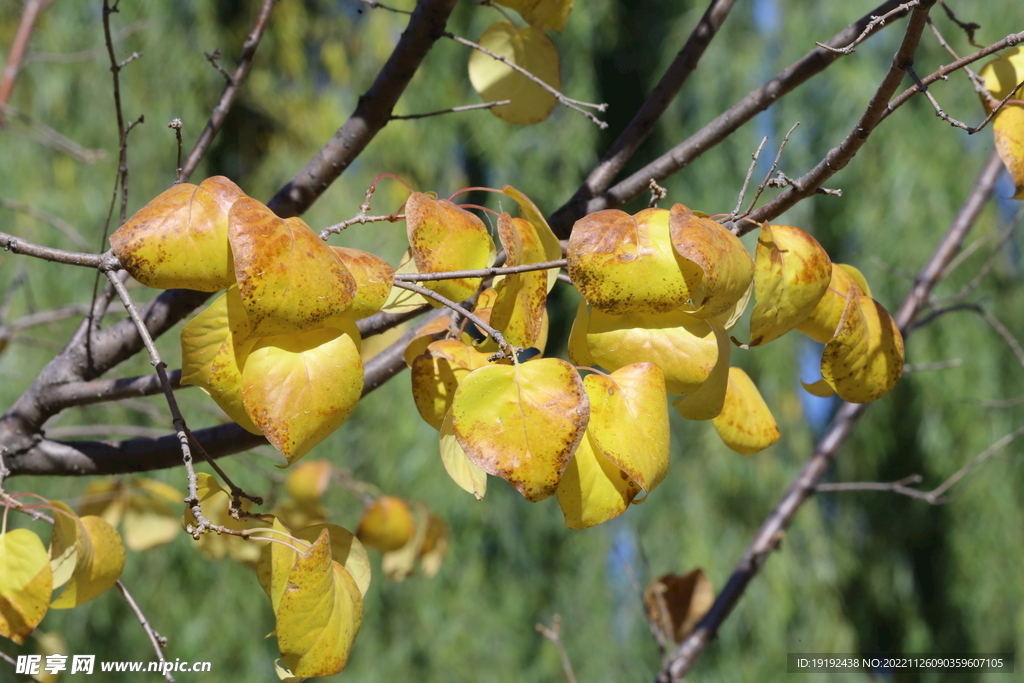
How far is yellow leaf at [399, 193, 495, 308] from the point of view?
342 mm

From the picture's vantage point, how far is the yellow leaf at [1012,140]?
397 mm

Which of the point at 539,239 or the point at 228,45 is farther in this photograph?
the point at 228,45

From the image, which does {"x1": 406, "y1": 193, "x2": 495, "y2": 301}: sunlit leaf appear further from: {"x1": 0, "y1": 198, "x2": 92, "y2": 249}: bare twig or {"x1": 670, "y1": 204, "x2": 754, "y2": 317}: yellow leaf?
{"x1": 0, "y1": 198, "x2": 92, "y2": 249}: bare twig

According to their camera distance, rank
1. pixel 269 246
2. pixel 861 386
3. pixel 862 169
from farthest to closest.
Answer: pixel 862 169
pixel 861 386
pixel 269 246

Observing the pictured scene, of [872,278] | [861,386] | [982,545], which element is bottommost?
[982,545]

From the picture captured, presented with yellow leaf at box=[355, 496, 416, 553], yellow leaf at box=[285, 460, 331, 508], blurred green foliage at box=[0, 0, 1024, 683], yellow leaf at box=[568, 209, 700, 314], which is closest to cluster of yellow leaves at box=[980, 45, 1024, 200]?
yellow leaf at box=[568, 209, 700, 314]

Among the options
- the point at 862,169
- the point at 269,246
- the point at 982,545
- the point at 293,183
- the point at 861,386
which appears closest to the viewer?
the point at 269,246

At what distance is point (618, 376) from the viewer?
0.34 m

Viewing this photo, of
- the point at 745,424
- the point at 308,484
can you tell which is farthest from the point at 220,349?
the point at 308,484

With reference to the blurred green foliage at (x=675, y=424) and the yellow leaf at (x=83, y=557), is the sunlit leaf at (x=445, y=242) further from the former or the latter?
the blurred green foliage at (x=675, y=424)

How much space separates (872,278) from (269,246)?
2.09 meters

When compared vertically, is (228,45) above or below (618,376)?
above

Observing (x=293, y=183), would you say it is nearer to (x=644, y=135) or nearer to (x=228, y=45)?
(x=644, y=135)

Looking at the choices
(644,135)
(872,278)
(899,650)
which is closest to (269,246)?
(644,135)
